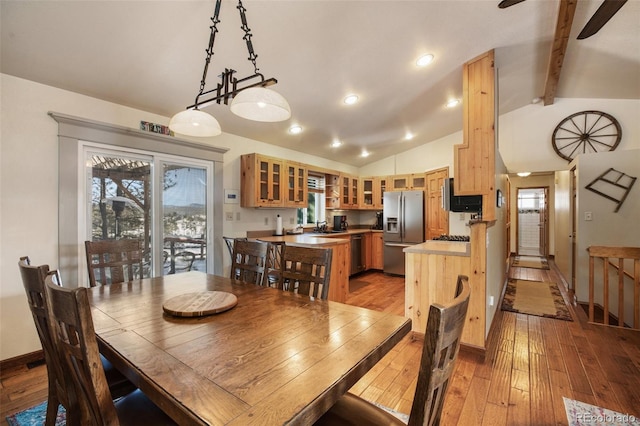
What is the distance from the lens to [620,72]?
361cm

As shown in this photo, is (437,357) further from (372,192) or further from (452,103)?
(372,192)

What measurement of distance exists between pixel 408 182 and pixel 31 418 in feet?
19.2

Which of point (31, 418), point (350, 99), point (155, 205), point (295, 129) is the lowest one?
point (31, 418)

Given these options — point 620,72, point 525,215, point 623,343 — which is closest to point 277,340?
point 623,343

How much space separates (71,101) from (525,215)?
10.6 m

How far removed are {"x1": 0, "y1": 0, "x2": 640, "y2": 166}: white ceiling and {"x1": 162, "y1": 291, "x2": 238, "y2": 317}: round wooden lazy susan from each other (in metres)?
1.89

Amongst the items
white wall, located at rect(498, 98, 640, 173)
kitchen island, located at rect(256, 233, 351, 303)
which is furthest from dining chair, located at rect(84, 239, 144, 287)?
white wall, located at rect(498, 98, 640, 173)

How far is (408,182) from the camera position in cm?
593

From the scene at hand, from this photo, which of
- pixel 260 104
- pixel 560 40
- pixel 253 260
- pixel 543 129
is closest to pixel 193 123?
pixel 260 104

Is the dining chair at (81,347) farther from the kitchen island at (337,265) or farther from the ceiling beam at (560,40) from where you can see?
the ceiling beam at (560,40)

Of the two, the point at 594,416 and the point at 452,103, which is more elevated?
the point at 452,103

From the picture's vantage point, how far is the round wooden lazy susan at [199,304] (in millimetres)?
1371

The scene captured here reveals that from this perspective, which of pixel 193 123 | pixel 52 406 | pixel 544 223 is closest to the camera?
pixel 52 406

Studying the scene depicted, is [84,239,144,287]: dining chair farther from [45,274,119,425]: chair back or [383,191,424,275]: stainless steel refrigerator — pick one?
[383,191,424,275]: stainless steel refrigerator
